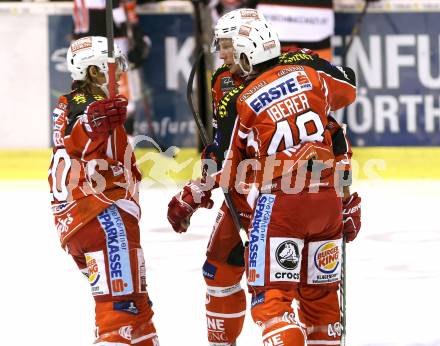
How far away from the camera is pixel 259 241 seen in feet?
15.3

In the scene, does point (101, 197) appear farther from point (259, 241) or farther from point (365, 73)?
point (365, 73)

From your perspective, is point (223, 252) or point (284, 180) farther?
point (223, 252)

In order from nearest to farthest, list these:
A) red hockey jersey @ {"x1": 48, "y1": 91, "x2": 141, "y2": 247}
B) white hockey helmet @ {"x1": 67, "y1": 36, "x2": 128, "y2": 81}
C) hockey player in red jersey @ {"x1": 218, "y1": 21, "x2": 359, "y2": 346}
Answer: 1. hockey player in red jersey @ {"x1": 218, "y1": 21, "x2": 359, "y2": 346}
2. red hockey jersey @ {"x1": 48, "y1": 91, "x2": 141, "y2": 247}
3. white hockey helmet @ {"x1": 67, "y1": 36, "x2": 128, "y2": 81}

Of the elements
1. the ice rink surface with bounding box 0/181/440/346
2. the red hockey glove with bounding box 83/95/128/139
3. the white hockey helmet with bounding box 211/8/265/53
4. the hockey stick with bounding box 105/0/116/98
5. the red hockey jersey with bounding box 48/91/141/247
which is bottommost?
the ice rink surface with bounding box 0/181/440/346

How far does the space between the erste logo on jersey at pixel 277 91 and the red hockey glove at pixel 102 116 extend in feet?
Answer: 1.61

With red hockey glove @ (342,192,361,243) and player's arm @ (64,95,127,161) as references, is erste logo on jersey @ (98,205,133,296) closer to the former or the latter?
player's arm @ (64,95,127,161)

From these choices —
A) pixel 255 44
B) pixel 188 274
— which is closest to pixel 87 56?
pixel 255 44

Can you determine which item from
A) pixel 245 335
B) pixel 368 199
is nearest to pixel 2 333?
pixel 245 335

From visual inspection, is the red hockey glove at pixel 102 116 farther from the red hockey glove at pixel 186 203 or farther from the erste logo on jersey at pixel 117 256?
the red hockey glove at pixel 186 203

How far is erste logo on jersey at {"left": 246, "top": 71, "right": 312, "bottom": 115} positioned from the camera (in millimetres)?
4660

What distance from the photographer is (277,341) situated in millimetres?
4496

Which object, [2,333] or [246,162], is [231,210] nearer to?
[246,162]

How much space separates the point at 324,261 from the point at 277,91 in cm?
65

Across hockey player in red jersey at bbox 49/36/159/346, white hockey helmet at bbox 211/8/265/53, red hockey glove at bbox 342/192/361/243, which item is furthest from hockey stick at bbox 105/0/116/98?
red hockey glove at bbox 342/192/361/243
